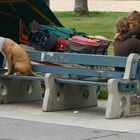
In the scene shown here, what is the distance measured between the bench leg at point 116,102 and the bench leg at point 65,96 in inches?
41.2

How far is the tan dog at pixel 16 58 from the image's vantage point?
1122cm

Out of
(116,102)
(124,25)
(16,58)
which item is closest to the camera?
(116,102)

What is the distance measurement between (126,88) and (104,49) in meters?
1.78

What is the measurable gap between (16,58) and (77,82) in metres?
1.43

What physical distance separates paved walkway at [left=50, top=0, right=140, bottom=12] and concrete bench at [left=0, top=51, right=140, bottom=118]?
91.7 ft

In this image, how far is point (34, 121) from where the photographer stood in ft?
32.2

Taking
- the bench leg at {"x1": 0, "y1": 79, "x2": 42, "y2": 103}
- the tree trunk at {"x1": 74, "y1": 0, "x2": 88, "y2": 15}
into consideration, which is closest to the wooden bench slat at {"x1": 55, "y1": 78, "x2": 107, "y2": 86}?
the bench leg at {"x1": 0, "y1": 79, "x2": 42, "y2": 103}

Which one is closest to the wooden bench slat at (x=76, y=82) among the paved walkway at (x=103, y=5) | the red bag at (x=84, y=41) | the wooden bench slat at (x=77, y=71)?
the wooden bench slat at (x=77, y=71)

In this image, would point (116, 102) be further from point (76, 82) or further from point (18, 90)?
point (18, 90)

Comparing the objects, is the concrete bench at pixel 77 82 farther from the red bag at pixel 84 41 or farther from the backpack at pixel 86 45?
the red bag at pixel 84 41

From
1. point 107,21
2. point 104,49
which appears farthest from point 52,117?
point 107,21

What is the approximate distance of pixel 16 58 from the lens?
1131 cm

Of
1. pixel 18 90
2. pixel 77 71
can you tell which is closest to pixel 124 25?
pixel 77 71

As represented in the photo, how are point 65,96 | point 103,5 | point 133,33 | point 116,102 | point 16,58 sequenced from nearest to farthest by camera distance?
point 116,102 → point 133,33 → point 65,96 → point 16,58 → point 103,5
